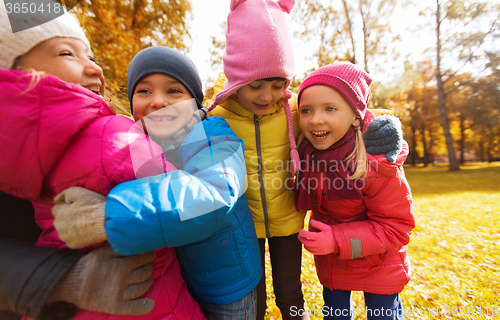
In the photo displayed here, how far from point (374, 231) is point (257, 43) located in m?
1.60

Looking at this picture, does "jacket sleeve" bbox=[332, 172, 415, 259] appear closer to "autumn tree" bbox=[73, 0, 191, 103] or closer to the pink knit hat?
the pink knit hat

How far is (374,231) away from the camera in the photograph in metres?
1.69

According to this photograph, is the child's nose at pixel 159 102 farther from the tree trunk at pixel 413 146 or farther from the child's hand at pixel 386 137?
the tree trunk at pixel 413 146

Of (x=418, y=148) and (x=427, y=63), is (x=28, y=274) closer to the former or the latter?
(x=427, y=63)

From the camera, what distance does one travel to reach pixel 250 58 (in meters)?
1.73

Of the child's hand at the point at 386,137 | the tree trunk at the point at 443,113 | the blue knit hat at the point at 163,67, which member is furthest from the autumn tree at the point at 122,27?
the tree trunk at the point at 443,113

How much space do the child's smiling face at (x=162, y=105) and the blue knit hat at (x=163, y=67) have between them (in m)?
0.03

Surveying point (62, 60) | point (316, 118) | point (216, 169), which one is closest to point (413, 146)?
point (316, 118)

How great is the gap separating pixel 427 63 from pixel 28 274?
2415 cm

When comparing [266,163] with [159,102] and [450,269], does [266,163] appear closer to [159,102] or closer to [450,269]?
[159,102]

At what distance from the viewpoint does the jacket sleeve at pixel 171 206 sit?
85cm

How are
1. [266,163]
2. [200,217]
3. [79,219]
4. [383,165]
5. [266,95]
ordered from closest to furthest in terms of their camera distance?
[79,219]
[200,217]
[383,165]
[266,95]
[266,163]

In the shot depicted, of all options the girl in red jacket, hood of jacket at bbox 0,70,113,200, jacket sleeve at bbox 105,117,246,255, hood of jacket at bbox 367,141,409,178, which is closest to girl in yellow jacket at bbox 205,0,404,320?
A: the girl in red jacket

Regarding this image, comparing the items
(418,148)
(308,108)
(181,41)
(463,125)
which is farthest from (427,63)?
(308,108)
